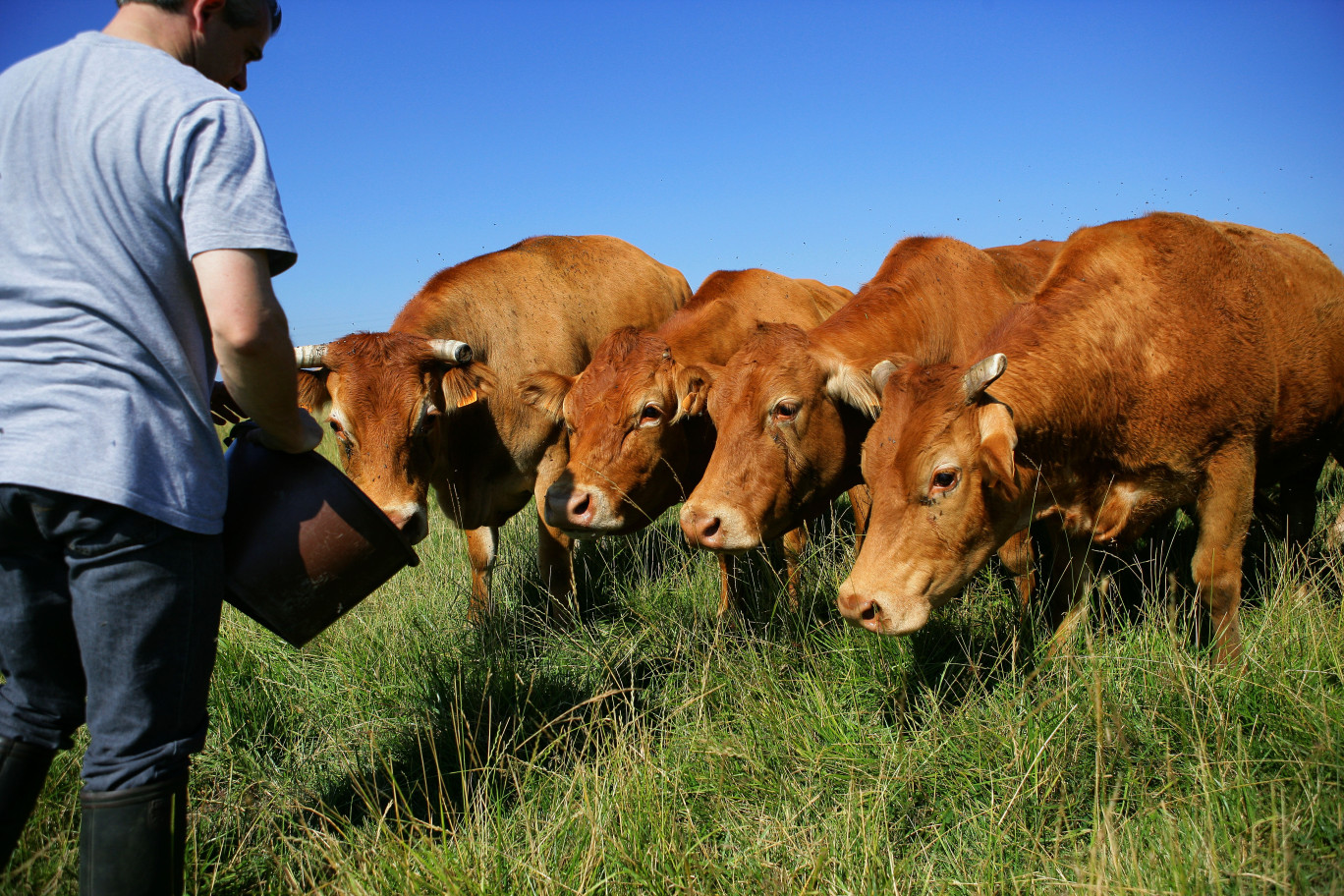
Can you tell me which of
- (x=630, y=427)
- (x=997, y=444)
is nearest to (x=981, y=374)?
(x=997, y=444)

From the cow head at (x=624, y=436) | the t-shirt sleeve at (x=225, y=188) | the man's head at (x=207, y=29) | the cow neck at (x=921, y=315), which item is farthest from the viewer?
the cow neck at (x=921, y=315)

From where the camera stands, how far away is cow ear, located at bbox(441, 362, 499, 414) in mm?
4809

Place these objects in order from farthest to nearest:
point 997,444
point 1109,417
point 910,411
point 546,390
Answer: point 546,390 → point 1109,417 → point 910,411 → point 997,444

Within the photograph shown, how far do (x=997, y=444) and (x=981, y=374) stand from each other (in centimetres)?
30

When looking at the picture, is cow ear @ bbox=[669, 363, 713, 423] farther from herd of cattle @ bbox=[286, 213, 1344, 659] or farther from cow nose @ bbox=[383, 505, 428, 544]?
cow nose @ bbox=[383, 505, 428, 544]

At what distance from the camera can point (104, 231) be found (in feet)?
6.31

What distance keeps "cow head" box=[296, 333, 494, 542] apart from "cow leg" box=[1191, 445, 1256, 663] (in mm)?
3943

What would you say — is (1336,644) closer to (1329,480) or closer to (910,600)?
(910,600)

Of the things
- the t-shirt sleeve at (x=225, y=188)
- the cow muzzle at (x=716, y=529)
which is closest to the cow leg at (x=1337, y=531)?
the cow muzzle at (x=716, y=529)

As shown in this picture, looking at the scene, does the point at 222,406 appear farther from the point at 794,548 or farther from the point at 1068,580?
the point at 1068,580

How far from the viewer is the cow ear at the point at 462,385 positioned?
15.8ft

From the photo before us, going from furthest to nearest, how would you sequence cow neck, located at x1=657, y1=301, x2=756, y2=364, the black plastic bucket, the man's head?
cow neck, located at x1=657, y1=301, x2=756, y2=364 < the black plastic bucket < the man's head

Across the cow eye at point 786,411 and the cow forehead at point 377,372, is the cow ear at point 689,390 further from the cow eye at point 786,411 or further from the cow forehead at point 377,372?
the cow forehead at point 377,372

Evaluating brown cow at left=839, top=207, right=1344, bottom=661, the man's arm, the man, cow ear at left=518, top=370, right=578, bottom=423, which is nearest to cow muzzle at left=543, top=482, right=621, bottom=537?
cow ear at left=518, top=370, right=578, bottom=423
